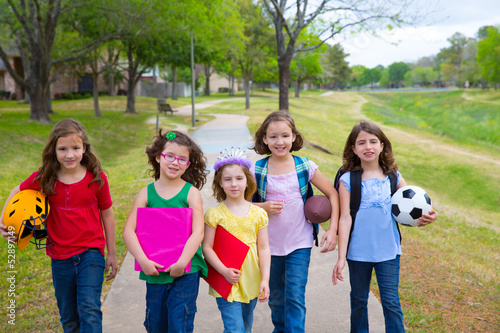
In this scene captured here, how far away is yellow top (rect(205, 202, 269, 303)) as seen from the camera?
2.84m

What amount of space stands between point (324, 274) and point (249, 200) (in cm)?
214

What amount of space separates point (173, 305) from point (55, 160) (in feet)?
4.05

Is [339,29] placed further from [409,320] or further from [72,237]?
[72,237]

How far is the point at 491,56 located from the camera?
5538cm

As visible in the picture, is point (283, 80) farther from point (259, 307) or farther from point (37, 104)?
point (259, 307)

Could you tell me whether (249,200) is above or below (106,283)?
above

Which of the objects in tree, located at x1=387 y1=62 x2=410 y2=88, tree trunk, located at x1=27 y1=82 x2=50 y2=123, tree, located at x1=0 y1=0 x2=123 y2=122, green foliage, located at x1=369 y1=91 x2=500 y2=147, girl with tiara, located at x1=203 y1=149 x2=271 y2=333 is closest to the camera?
girl with tiara, located at x1=203 y1=149 x2=271 y2=333

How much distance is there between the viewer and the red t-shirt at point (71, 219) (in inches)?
113

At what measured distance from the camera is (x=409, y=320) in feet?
12.8

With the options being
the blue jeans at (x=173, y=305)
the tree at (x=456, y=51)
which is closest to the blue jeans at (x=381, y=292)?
the blue jeans at (x=173, y=305)

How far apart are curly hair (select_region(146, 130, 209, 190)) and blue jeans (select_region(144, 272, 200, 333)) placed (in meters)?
0.66

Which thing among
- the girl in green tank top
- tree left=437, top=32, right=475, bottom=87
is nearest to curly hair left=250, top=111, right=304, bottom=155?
the girl in green tank top

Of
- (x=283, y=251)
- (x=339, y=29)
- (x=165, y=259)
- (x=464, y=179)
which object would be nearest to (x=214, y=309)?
(x=283, y=251)

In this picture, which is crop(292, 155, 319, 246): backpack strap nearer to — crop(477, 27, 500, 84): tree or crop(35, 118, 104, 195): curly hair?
crop(35, 118, 104, 195): curly hair
